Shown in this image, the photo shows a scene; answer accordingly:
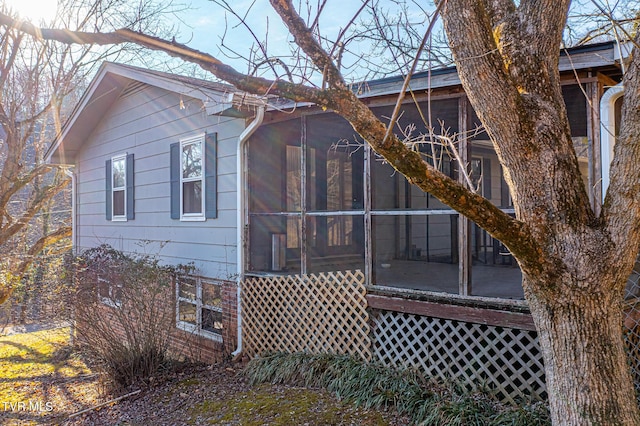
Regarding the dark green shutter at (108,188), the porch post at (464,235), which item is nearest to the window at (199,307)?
the dark green shutter at (108,188)

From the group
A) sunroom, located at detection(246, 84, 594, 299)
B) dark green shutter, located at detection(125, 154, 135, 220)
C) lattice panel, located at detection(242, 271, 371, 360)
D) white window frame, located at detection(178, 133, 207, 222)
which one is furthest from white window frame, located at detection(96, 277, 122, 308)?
dark green shutter, located at detection(125, 154, 135, 220)

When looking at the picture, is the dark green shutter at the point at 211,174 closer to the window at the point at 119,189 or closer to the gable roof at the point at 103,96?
the gable roof at the point at 103,96

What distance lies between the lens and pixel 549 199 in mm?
2350

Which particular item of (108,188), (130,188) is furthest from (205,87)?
(108,188)

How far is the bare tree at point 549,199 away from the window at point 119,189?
8146 mm

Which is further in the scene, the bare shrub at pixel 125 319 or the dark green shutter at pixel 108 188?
the dark green shutter at pixel 108 188

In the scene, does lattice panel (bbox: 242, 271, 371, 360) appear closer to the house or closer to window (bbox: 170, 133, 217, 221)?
the house

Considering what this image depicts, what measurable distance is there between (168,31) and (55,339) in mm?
8486

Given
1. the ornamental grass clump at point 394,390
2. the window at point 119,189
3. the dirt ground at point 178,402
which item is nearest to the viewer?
the ornamental grass clump at point 394,390

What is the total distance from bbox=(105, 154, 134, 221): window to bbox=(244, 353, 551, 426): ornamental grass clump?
530 centimetres

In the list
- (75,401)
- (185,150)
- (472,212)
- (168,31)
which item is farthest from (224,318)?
(168,31)

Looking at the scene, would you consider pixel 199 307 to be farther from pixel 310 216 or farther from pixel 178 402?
pixel 310 216

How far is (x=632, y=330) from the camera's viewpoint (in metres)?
4.59

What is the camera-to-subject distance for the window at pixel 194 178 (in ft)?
26.1
